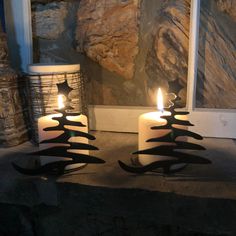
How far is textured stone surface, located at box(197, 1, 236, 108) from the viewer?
0.83 metres

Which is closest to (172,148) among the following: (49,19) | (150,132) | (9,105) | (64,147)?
(150,132)

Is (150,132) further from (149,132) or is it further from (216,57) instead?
(216,57)

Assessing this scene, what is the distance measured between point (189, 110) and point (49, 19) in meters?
0.53

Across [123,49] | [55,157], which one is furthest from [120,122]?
[55,157]

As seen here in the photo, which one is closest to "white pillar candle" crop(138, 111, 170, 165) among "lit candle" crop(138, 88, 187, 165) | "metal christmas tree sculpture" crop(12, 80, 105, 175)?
"lit candle" crop(138, 88, 187, 165)

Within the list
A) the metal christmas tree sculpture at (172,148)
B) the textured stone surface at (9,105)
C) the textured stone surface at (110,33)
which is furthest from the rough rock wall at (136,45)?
the metal christmas tree sculpture at (172,148)

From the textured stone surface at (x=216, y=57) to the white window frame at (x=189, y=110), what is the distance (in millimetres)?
18

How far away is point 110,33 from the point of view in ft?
2.97

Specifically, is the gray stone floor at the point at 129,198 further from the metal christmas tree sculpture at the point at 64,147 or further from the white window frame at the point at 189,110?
the white window frame at the point at 189,110

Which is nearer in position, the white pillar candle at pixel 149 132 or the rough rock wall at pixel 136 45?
the white pillar candle at pixel 149 132

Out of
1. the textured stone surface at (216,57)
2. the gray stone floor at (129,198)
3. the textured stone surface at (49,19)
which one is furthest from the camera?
the textured stone surface at (49,19)

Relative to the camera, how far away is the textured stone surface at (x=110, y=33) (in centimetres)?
89

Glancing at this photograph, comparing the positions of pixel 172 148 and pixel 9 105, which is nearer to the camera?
pixel 172 148

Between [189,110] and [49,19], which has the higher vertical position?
[49,19]
